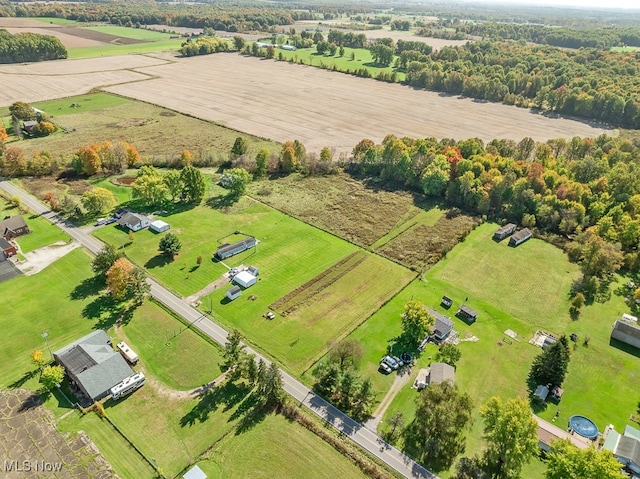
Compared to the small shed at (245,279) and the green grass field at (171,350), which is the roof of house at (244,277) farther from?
the green grass field at (171,350)

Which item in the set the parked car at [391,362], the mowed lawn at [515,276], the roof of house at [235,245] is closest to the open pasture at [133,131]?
the roof of house at [235,245]

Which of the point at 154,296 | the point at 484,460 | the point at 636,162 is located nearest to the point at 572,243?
the point at 636,162

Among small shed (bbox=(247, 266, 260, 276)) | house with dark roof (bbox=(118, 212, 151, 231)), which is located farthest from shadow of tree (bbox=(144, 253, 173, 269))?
small shed (bbox=(247, 266, 260, 276))

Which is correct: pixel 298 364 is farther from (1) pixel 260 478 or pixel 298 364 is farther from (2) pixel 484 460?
(2) pixel 484 460

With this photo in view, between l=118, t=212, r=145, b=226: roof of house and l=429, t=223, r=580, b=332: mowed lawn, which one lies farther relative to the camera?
l=118, t=212, r=145, b=226: roof of house

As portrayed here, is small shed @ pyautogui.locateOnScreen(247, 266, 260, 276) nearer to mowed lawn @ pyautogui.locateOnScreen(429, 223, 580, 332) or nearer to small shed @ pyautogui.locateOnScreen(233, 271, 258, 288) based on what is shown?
small shed @ pyautogui.locateOnScreen(233, 271, 258, 288)

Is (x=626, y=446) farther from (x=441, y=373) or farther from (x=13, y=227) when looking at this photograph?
(x=13, y=227)

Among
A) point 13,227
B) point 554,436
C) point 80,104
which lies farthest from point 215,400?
point 80,104
